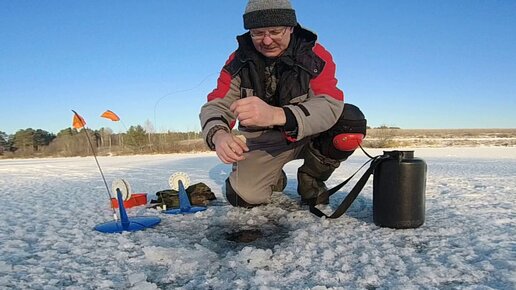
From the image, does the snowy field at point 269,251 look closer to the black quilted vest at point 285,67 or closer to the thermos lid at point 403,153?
the thermos lid at point 403,153

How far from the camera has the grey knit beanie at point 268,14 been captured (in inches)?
97.0

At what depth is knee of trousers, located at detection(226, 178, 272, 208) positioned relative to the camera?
303cm

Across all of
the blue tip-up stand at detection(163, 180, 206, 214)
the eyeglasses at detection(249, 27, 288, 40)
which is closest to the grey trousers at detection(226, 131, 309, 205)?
the blue tip-up stand at detection(163, 180, 206, 214)

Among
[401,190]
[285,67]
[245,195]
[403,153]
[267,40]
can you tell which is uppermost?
[267,40]

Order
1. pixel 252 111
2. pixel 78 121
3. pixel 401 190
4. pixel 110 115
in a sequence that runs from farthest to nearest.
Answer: pixel 110 115
pixel 78 121
pixel 401 190
pixel 252 111

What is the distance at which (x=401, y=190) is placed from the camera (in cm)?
213

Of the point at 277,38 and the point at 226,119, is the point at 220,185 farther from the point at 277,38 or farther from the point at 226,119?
the point at 277,38

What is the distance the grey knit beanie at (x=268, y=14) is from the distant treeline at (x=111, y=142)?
782 centimetres

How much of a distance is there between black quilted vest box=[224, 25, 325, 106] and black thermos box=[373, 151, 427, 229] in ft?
2.65

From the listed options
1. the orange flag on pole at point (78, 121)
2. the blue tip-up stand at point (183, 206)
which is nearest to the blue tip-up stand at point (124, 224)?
the blue tip-up stand at point (183, 206)

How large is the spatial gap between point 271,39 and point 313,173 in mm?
1227

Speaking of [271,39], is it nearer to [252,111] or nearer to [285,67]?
[285,67]

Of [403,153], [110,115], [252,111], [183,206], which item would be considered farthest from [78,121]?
[403,153]

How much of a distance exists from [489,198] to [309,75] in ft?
6.18
